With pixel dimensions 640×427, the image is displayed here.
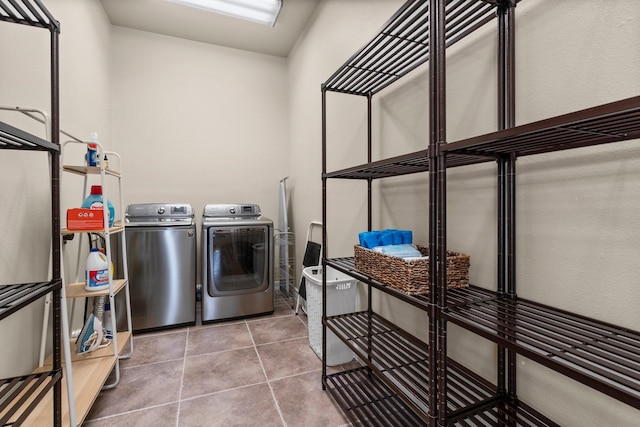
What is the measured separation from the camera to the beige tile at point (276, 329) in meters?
2.38

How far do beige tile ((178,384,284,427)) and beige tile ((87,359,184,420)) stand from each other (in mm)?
173

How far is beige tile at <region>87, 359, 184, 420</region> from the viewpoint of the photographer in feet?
5.19

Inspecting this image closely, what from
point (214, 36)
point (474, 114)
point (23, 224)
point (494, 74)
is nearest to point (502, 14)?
point (494, 74)

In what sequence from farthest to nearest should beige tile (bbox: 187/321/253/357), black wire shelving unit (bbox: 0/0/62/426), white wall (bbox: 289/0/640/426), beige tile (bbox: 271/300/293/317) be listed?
1. beige tile (bbox: 271/300/293/317)
2. beige tile (bbox: 187/321/253/357)
3. black wire shelving unit (bbox: 0/0/62/426)
4. white wall (bbox: 289/0/640/426)

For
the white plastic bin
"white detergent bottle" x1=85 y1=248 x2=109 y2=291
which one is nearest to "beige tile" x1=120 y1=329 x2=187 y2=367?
"white detergent bottle" x1=85 y1=248 x2=109 y2=291

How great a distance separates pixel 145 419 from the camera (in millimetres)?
1488

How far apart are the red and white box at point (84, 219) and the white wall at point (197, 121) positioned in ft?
5.24

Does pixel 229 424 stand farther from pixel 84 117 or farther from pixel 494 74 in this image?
pixel 84 117

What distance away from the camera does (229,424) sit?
1.45 meters

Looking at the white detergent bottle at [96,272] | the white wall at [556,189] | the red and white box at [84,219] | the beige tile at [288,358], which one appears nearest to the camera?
the white wall at [556,189]

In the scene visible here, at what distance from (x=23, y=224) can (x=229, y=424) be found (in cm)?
141

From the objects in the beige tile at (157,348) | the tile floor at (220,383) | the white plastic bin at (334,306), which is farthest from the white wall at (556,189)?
the beige tile at (157,348)

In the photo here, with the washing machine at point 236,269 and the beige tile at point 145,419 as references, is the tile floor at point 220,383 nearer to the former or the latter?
the beige tile at point 145,419

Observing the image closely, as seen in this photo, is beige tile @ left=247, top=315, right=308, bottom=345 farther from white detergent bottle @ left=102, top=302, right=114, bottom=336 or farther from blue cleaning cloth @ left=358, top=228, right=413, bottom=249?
blue cleaning cloth @ left=358, top=228, right=413, bottom=249
